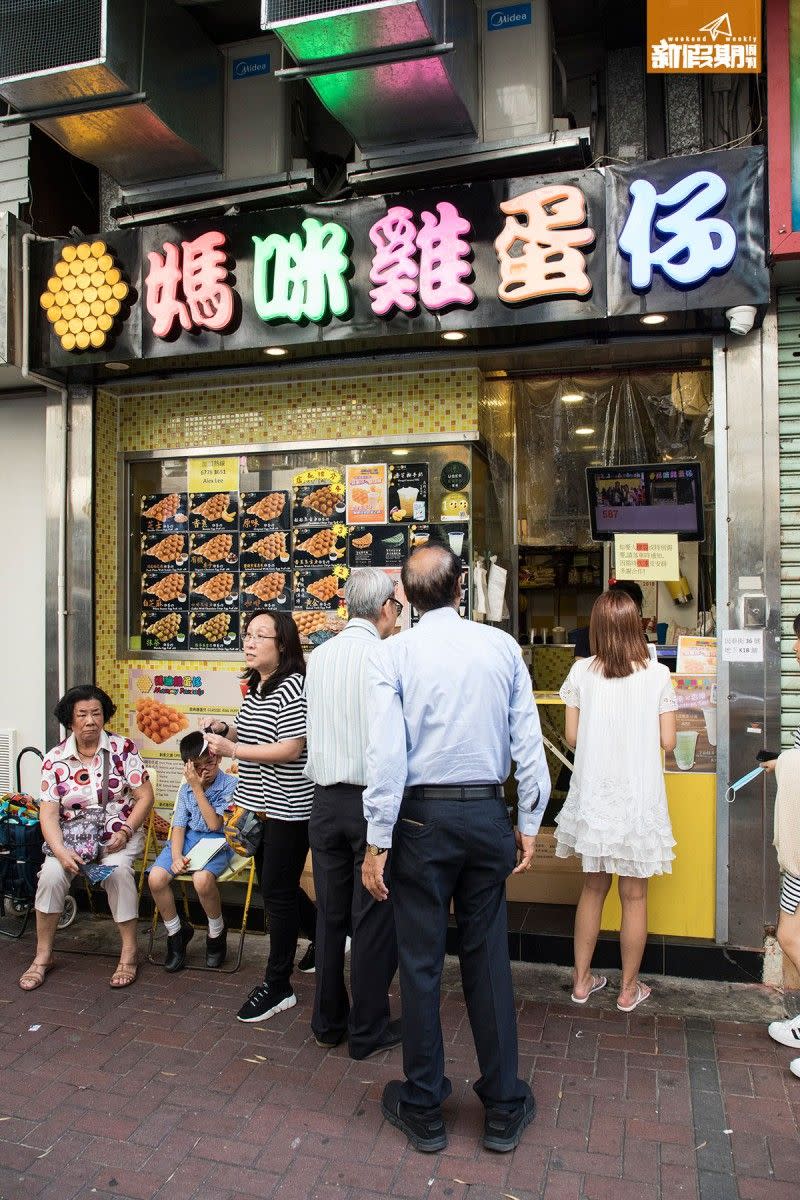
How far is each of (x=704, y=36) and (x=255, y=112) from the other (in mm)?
2869

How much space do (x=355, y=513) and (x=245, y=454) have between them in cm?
94

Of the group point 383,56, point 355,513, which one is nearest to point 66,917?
point 355,513

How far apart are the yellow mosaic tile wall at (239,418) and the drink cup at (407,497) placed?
1.22ft

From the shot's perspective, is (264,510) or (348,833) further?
(264,510)

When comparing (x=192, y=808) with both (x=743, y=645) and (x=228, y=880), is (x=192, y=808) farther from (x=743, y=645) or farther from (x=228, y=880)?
(x=743, y=645)

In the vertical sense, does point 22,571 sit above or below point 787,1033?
above

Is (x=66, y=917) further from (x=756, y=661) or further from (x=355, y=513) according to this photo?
(x=756, y=661)

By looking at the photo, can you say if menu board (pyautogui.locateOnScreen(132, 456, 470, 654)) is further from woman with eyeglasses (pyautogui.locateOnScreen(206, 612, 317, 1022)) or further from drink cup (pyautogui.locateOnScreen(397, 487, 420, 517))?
woman with eyeglasses (pyautogui.locateOnScreen(206, 612, 317, 1022))

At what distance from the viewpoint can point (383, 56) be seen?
14.3 feet

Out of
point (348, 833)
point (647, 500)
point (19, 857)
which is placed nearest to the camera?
point (348, 833)

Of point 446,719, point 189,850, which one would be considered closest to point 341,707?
point 446,719

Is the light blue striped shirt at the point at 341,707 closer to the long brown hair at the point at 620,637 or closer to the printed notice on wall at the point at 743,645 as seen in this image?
the long brown hair at the point at 620,637

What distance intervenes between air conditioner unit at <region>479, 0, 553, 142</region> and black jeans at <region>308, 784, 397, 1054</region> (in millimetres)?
3943

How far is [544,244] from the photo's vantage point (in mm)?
4672
